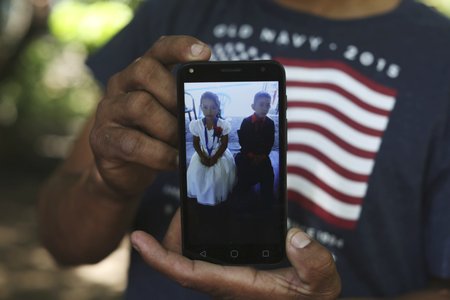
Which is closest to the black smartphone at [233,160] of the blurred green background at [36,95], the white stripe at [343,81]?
the white stripe at [343,81]

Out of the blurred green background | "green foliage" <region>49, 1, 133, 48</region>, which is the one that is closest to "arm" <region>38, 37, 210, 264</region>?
the blurred green background

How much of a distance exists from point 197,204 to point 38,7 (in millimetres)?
5720

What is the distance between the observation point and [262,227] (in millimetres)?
1245

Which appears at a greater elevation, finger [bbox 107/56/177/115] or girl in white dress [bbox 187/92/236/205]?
finger [bbox 107/56/177/115]

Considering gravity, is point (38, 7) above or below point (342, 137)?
below

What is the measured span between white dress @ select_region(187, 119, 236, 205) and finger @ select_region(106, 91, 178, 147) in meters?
0.06

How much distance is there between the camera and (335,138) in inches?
60.9

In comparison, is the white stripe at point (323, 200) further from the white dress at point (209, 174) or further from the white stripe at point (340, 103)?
the white dress at point (209, 174)

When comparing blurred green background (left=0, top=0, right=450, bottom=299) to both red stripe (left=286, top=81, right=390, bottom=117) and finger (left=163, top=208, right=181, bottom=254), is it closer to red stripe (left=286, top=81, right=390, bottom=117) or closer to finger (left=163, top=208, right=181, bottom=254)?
red stripe (left=286, top=81, right=390, bottom=117)

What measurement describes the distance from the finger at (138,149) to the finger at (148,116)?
0.5 inches

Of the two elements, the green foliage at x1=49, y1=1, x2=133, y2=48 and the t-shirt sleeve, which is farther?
the green foliage at x1=49, y1=1, x2=133, y2=48

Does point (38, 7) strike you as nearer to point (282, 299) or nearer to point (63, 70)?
point (63, 70)

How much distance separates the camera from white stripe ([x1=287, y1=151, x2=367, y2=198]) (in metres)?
1.53

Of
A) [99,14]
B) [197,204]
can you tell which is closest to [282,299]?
[197,204]
